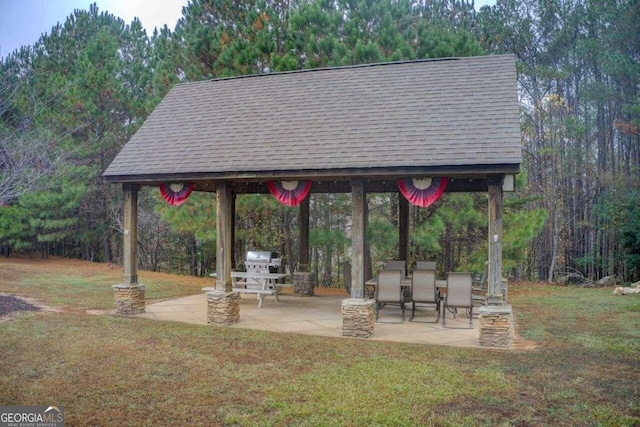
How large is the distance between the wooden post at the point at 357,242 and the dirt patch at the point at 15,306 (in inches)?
228

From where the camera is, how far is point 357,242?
843 centimetres

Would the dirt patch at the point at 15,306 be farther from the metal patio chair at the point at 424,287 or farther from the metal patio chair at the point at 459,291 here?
the metal patio chair at the point at 459,291

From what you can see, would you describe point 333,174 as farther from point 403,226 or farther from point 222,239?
point 403,226

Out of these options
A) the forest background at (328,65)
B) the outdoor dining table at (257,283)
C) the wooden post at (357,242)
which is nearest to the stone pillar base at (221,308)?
the outdoor dining table at (257,283)

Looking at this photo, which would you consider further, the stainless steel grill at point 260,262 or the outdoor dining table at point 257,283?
the stainless steel grill at point 260,262

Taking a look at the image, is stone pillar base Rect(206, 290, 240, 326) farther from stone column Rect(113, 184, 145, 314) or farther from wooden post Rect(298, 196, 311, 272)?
wooden post Rect(298, 196, 311, 272)

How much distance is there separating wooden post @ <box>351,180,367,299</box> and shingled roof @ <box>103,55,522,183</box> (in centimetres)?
46

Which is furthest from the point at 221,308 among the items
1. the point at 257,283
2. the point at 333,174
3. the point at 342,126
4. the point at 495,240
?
the point at 495,240

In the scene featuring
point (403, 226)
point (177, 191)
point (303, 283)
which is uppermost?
point (177, 191)

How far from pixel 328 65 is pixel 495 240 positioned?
26.6 feet

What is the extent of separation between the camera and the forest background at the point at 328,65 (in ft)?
46.0

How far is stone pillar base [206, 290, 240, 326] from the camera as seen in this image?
9023mm

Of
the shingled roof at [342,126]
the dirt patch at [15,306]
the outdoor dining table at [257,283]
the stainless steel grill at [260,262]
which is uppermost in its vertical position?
the shingled roof at [342,126]

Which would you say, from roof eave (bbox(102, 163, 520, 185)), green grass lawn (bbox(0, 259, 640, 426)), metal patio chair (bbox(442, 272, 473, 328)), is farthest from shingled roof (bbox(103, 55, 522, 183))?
green grass lawn (bbox(0, 259, 640, 426))
